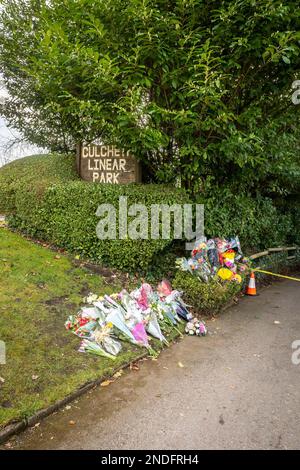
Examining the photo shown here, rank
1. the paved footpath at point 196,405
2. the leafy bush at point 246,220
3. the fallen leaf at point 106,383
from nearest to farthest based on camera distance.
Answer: the paved footpath at point 196,405 < the fallen leaf at point 106,383 < the leafy bush at point 246,220

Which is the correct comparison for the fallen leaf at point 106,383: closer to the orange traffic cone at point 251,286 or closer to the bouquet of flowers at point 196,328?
the bouquet of flowers at point 196,328

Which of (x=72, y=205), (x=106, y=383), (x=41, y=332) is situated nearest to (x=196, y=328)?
(x=106, y=383)

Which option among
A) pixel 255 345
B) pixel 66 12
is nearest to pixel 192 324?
pixel 255 345

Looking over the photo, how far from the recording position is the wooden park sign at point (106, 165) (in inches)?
233

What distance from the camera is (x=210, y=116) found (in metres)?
4.77

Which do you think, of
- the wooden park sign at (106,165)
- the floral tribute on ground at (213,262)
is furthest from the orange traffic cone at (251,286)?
the wooden park sign at (106,165)

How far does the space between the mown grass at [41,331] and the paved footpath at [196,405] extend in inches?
8.7

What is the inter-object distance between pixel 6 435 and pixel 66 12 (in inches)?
226

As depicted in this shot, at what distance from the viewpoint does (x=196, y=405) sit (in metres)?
2.92

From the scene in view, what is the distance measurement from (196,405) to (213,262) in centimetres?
278

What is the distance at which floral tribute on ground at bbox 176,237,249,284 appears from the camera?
5141 mm

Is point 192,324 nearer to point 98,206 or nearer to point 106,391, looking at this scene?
point 106,391
